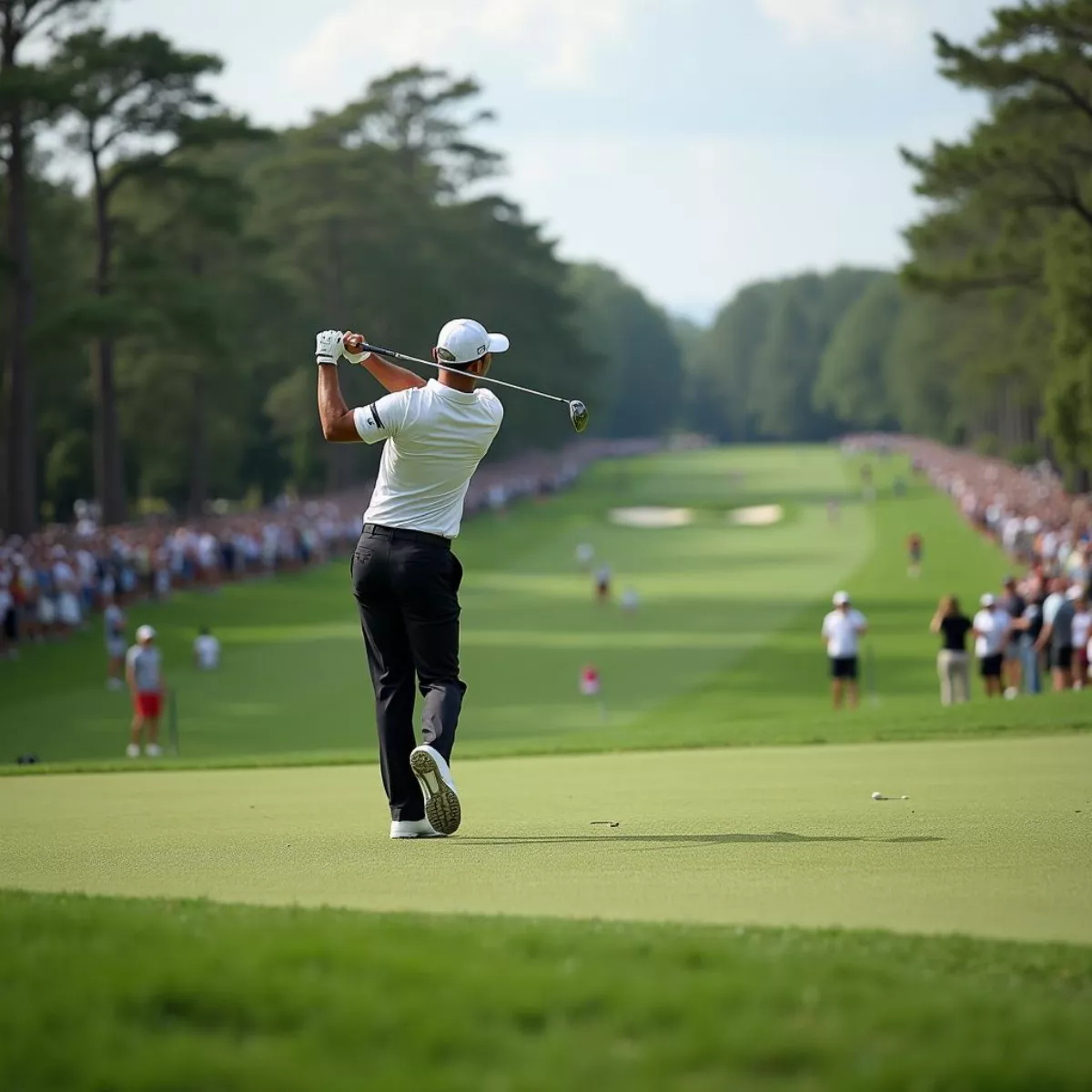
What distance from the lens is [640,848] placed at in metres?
7.50

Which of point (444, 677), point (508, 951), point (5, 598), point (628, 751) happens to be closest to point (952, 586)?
point (5, 598)

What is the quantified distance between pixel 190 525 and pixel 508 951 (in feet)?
170

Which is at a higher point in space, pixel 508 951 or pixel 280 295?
pixel 280 295

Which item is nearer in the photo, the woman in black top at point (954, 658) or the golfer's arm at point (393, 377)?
the golfer's arm at point (393, 377)

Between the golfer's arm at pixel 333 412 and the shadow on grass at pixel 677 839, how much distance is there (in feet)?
5.80

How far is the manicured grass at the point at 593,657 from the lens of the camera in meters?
21.9

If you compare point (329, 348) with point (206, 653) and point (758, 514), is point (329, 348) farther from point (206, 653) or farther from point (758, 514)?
point (758, 514)

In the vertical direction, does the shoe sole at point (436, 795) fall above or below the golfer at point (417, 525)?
below

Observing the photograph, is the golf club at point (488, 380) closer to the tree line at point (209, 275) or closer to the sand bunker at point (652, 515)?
the tree line at point (209, 275)

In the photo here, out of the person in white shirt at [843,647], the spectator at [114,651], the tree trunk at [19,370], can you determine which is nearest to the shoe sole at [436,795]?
the person in white shirt at [843,647]

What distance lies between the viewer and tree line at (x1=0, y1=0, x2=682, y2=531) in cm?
4647

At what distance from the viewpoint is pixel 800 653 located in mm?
40062

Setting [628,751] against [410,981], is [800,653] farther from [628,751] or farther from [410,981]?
[410,981]

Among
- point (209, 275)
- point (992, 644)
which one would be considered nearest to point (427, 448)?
point (992, 644)
